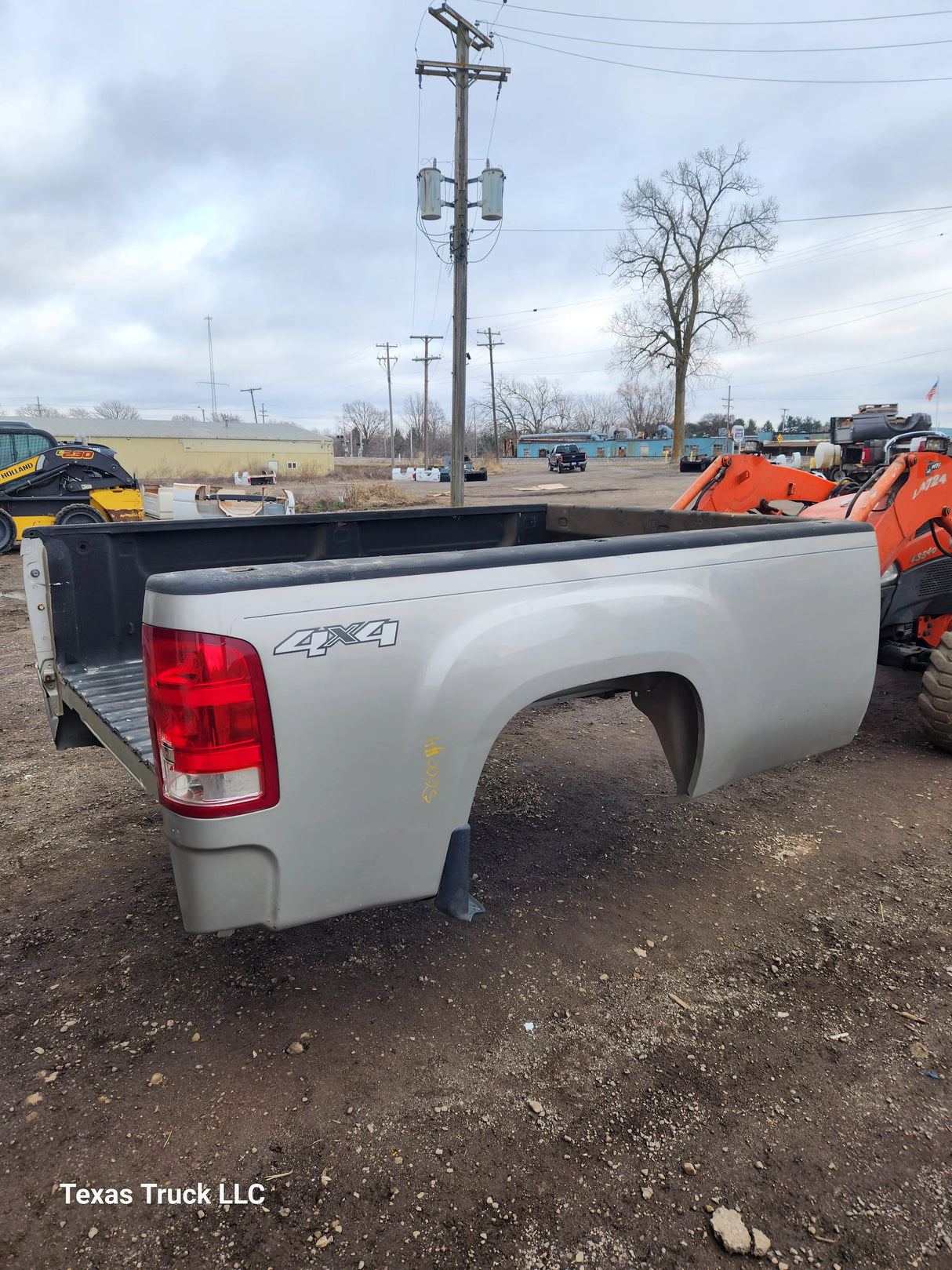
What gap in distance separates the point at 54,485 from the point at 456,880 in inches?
650

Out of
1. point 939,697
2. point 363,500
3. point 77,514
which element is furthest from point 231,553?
point 363,500

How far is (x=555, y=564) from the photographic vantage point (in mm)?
2547

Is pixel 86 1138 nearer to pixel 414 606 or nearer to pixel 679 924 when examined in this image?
pixel 414 606

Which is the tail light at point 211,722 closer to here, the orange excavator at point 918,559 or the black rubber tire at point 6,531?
the orange excavator at point 918,559

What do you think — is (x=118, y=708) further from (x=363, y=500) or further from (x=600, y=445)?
(x=600, y=445)

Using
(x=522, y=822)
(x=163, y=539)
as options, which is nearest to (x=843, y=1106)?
(x=522, y=822)

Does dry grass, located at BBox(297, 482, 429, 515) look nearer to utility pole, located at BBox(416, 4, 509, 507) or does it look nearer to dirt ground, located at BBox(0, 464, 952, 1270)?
utility pole, located at BBox(416, 4, 509, 507)

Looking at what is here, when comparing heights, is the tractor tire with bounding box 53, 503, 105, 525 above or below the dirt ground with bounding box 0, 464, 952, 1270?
above

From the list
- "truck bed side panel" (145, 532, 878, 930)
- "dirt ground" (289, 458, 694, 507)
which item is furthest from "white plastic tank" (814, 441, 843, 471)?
"dirt ground" (289, 458, 694, 507)

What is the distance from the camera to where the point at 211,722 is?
1992 mm

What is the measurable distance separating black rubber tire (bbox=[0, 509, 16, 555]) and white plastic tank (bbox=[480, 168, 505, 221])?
10956mm

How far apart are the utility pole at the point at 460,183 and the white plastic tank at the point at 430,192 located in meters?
Result: 0.54

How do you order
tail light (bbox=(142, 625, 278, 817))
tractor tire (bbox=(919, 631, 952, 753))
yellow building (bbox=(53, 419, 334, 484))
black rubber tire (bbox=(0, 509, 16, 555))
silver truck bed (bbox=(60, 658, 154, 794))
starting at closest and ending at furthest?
tail light (bbox=(142, 625, 278, 817)) → silver truck bed (bbox=(60, 658, 154, 794)) → tractor tire (bbox=(919, 631, 952, 753)) → black rubber tire (bbox=(0, 509, 16, 555)) → yellow building (bbox=(53, 419, 334, 484))

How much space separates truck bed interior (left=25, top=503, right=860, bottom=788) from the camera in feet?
7.98
